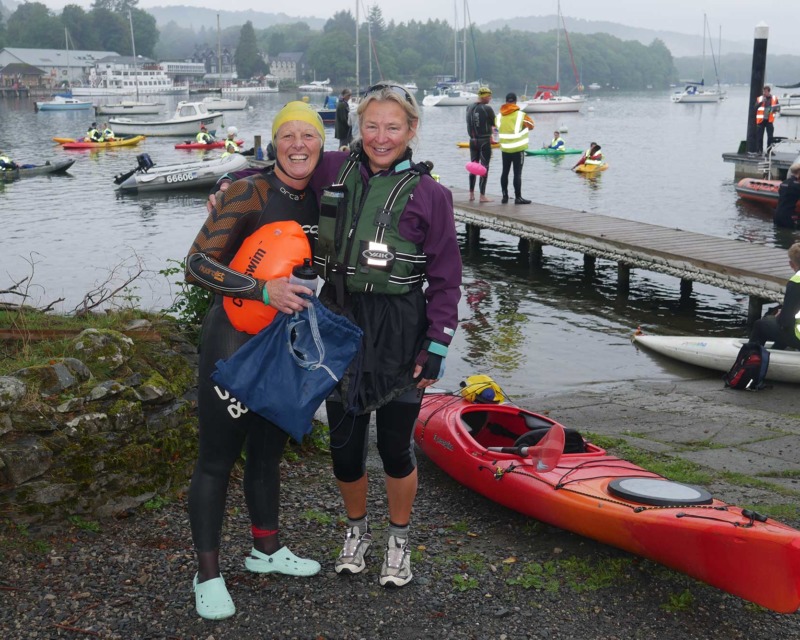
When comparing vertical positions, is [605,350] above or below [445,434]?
below

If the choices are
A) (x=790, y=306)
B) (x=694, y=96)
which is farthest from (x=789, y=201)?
(x=694, y=96)

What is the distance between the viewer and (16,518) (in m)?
4.17

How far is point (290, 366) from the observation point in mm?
3469

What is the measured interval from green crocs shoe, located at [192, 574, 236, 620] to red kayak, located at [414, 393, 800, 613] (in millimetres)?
1786

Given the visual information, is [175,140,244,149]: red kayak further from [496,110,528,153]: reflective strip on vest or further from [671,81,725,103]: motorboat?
[671,81,725,103]: motorboat

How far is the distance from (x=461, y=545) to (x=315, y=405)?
55.7 inches

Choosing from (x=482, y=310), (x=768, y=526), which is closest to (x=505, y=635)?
(x=768, y=526)

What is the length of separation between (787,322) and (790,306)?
0.82ft

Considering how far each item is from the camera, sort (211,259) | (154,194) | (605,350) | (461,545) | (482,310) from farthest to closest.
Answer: (154,194) < (482,310) < (605,350) < (461,545) < (211,259)

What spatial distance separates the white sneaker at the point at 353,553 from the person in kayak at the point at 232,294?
1.92ft

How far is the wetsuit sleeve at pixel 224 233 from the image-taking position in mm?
3488

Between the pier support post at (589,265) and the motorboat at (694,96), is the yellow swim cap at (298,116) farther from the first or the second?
the motorboat at (694,96)

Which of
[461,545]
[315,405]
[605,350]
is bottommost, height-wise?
[605,350]

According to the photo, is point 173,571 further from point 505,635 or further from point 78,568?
point 505,635
